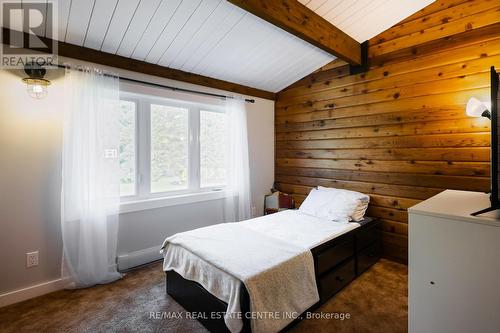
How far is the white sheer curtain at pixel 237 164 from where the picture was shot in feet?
10.9

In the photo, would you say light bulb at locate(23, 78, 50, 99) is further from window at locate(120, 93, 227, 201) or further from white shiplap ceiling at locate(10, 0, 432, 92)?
window at locate(120, 93, 227, 201)

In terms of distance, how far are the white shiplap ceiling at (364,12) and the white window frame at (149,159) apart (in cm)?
166

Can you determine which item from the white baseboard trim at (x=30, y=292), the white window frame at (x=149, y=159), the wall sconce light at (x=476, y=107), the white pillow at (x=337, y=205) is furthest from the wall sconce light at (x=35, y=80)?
the wall sconce light at (x=476, y=107)

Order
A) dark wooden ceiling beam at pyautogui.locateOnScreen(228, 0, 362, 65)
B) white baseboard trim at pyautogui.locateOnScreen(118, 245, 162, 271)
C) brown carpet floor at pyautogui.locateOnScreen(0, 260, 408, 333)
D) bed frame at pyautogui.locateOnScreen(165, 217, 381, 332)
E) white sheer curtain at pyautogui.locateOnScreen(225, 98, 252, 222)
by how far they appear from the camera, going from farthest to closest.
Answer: white sheer curtain at pyautogui.locateOnScreen(225, 98, 252, 222)
white baseboard trim at pyautogui.locateOnScreen(118, 245, 162, 271)
dark wooden ceiling beam at pyautogui.locateOnScreen(228, 0, 362, 65)
brown carpet floor at pyautogui.locateOnScreen(0, 260, 408, 333)
bed frame at pyautogui.locateOnScreen(165, 217, 381, 332)

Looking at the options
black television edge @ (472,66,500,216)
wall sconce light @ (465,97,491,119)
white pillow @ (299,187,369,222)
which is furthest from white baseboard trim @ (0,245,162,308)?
wall sconce light @ (465,97,491,119)

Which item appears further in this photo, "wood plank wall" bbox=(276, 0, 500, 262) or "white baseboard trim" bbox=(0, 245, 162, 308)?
"wood plank wall" bbox=(276, 0, 500, 262)

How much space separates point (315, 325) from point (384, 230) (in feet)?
5.20

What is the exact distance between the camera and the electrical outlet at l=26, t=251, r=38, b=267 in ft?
6.91

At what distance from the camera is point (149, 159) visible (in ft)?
9.19

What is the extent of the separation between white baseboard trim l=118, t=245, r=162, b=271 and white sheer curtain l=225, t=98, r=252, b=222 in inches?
38.4

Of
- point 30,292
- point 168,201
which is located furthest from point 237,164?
point 30,292

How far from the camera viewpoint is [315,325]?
1752 mm

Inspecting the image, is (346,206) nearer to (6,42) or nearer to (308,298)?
(308,298)

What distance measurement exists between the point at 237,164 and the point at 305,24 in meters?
1.81
